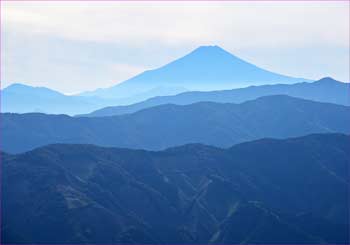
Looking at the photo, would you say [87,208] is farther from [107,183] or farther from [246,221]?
[246,221]

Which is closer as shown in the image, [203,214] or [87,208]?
[87,208]

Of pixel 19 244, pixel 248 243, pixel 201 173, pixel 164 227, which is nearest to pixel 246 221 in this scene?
pixel 248 243

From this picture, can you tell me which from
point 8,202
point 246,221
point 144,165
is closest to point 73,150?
point 144,165

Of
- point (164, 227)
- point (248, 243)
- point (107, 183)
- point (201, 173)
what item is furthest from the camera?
point (201, 173)

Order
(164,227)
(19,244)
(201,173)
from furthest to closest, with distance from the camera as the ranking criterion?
(201,173), (164,227), (19,244)

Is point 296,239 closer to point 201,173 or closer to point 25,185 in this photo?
point 201,173

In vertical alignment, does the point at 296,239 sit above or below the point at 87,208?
below
